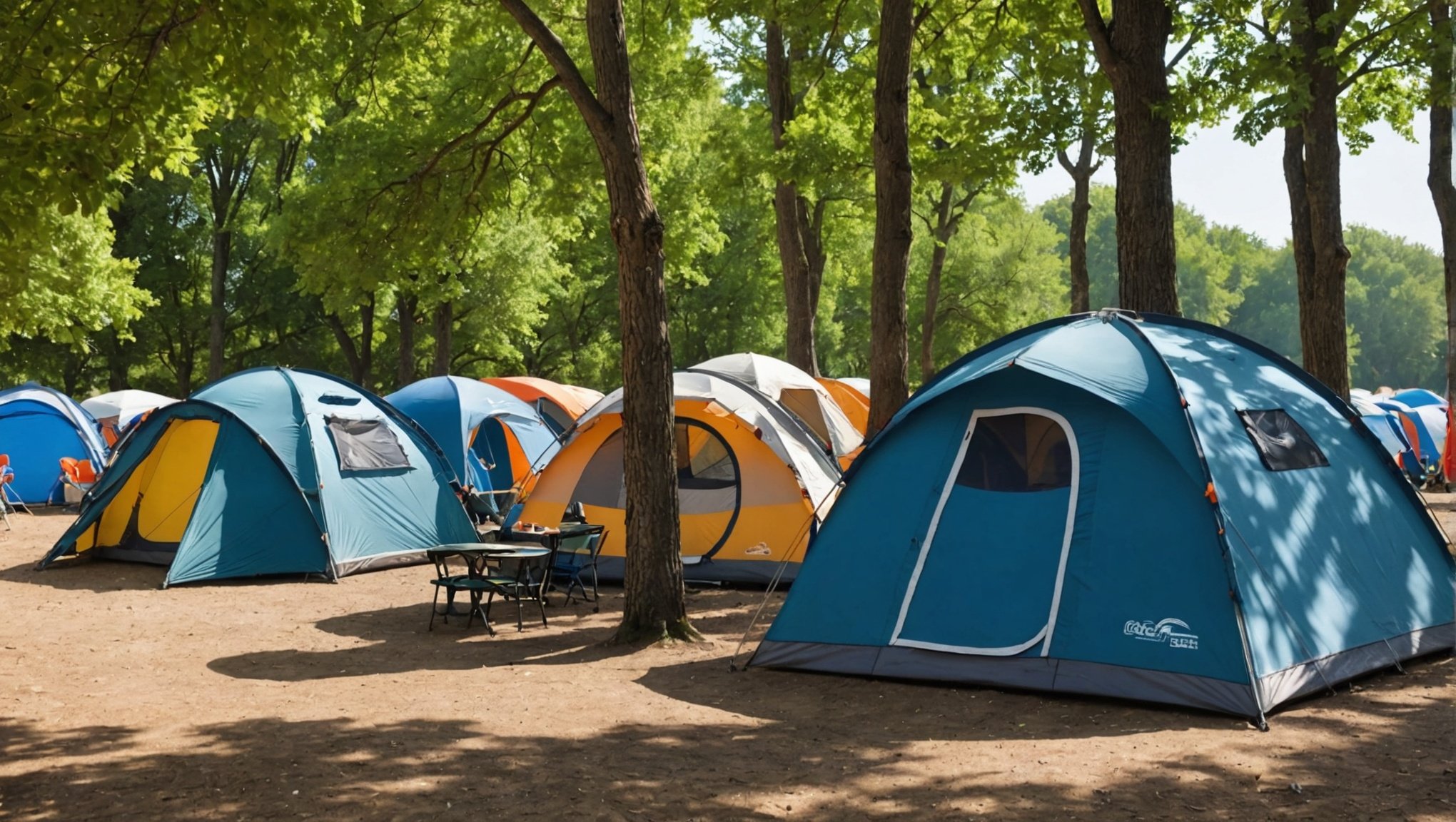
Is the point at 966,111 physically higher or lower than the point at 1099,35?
higher

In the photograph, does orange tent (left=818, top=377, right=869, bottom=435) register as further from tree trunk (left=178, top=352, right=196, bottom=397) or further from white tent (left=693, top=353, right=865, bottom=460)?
tree trunk (left=178, top=352, right=196, bottom=397)

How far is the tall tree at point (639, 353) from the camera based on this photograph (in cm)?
918

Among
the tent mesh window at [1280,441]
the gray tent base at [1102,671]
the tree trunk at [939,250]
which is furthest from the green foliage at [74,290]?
the tree trunk at [939,250]

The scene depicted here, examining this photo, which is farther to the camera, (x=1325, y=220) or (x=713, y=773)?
(x=1325, y=220)

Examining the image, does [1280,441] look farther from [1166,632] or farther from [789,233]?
[789,233]

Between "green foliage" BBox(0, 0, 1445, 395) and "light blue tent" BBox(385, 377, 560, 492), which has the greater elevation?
"green foliage" BBox(0, 0, 1445, 395)

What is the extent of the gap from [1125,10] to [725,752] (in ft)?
23.4

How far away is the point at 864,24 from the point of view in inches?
615

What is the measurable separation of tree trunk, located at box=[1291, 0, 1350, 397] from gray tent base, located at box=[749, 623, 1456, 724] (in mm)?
5225

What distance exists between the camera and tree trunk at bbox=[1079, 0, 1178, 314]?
10125 millimetres

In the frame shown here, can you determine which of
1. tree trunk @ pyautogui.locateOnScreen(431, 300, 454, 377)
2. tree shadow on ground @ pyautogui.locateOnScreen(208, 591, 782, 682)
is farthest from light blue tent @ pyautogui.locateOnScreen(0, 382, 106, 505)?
tree shadow on ground @ pyautogui.locateOnScreen(208, 591, 782, 682)

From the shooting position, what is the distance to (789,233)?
819 inches

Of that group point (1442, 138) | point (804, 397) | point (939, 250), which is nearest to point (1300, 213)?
point (1442, 138)

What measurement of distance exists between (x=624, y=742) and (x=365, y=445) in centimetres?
826
